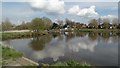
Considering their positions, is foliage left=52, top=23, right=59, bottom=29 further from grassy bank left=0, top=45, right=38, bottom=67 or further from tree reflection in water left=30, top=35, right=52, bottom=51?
grassy bank left=0, top=45, right=38, bottom=67

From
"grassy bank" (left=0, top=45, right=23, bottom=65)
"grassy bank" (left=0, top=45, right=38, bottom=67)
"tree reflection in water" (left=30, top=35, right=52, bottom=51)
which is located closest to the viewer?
"grassy bank" (left=0, top=45, right=38, bottom=67)

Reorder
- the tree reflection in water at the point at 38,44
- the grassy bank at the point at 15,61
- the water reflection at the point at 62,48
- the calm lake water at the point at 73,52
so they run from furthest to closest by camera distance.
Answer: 1. the tree reflection in water at the point at 38,44
2. the water reflection at the point at 62,48
3. the calm lake water at the point at 73,52
4. the grassy bank at the point at 15,61

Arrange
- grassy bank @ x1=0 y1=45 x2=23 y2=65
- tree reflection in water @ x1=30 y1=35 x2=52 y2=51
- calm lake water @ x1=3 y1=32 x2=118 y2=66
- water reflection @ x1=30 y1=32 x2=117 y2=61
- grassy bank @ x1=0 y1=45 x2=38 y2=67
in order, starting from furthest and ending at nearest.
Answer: tree reflection in water @ x1=30 y1=35 x2=52 y2=51
water reflection @ x1=30 y1=32 x2=117 y2=61
calm lake water @ x1=3 y1=32 x2=118 y2=66
grassy bank @ x1=0 y1=45 x2=23 y2=65
grassy bank @ x1=0 y1=45 x2=38 y2=67

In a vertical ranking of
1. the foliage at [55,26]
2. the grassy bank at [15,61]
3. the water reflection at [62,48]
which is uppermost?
the foliage at [55,26]

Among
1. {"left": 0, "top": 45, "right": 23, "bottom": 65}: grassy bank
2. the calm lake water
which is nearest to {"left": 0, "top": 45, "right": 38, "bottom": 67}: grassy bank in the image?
{"left": 0, "top": 45, "right": 23, "bottom": 65}: grassy bank

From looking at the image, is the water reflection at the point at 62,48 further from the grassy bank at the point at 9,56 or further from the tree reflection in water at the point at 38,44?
the grassy bank at the point at 9,56

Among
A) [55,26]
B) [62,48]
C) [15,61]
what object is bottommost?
[62,48]

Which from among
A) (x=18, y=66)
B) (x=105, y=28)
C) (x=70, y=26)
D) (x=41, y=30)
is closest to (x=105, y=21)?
(x=105, y=28)

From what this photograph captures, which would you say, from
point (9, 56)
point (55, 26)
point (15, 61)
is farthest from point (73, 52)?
point (55, 26)

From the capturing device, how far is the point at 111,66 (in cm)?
1202

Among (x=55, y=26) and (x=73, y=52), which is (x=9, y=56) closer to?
(x=73, y=52)

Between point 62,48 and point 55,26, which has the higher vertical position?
point 55,26

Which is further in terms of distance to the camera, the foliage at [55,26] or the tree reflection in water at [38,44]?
the foliage at [55,26]

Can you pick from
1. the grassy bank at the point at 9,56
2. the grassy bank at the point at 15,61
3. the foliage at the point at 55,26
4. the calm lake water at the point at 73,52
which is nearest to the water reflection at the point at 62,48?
the calm lake water at the point at 73,52
